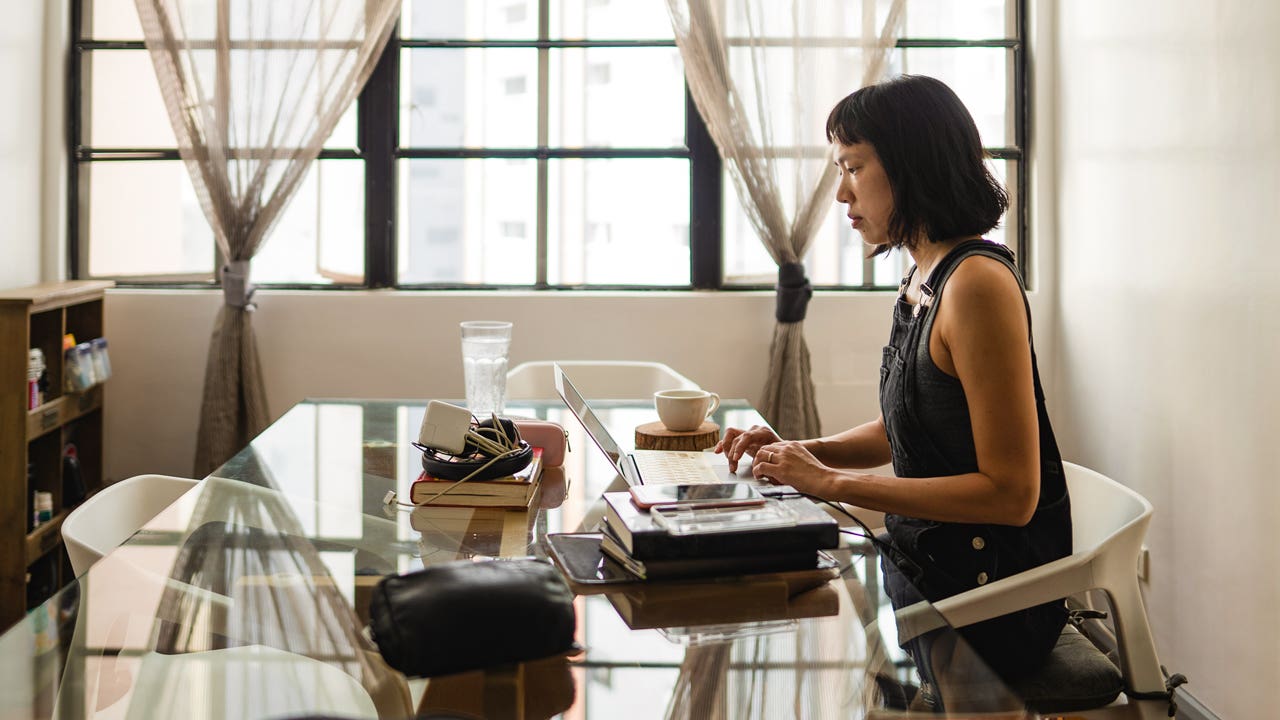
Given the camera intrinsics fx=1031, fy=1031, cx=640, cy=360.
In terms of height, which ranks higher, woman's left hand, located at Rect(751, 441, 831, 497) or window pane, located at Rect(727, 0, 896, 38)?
window pane, located at Rect(727, 0, 896, 38)

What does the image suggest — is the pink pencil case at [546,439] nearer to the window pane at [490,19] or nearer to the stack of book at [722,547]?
the stack of book at [722,547]

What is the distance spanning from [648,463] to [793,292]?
207 cm

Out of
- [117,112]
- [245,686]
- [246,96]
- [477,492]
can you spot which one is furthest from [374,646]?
[117,112]

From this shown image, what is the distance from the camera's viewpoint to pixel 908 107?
5.33 ft

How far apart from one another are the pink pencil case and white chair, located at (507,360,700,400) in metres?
1.19

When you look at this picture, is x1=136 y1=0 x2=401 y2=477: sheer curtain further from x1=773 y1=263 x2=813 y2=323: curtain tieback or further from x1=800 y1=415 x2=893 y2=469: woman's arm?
x1=800 y1=415 x2=893 y2=469: woman's arm

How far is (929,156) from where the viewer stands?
5.27 feet

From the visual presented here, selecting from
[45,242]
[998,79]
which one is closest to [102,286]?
[45,242]

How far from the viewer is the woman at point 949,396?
146 centimetres

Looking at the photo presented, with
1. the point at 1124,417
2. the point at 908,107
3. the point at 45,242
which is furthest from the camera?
the point at 45,242

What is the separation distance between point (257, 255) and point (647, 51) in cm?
167

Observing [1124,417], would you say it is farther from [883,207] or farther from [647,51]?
[647,51]

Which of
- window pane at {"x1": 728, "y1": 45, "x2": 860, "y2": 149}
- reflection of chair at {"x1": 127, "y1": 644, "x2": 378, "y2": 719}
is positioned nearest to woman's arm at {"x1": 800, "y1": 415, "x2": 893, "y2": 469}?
reflection of chair at {"x1": 127, "y1": 644, "x2": 378, "y2": 719}

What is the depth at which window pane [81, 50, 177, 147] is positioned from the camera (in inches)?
153
